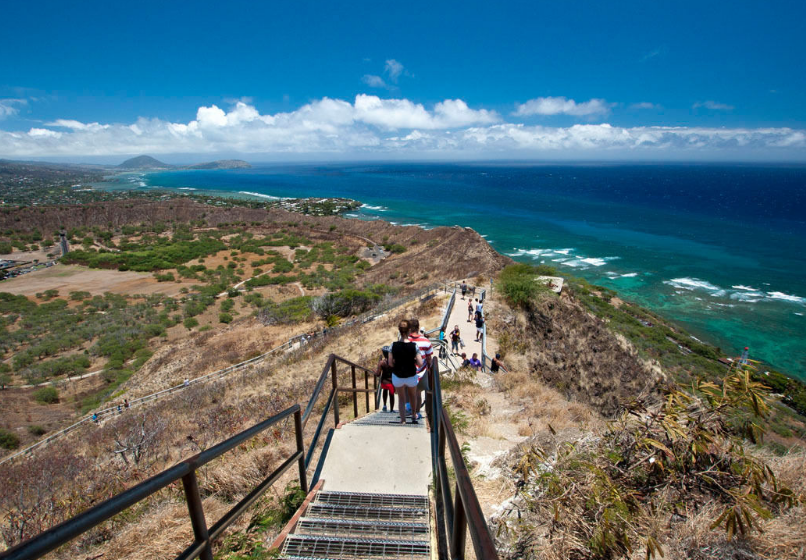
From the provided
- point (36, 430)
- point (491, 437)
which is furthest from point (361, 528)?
point (36, 430)

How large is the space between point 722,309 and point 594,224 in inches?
1700

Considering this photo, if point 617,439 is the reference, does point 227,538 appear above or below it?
below

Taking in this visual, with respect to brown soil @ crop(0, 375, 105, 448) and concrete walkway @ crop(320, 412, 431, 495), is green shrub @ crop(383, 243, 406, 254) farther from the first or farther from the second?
concrete walkway @ crop(320, 412, 431, 495)

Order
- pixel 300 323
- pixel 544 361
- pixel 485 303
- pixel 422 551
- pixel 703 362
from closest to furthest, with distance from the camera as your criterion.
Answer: pixel 422 551 < pixel 544 361 < pixel 485 303 < pixel 703 362 < pixel 300 323

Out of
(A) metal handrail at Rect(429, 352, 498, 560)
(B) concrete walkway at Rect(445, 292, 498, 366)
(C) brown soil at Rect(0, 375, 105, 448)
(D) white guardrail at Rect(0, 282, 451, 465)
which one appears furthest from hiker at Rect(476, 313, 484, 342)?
(C) brown soil at Rect(0, 375, 105, 448)

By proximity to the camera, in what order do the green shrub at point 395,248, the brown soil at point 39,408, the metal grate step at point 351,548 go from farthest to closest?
the green shrub at point 395,248, the brown soil at point 39,408, the metal grate step at point 351,548

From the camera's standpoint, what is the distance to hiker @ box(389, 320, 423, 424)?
520cm

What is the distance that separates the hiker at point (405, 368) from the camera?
520cm

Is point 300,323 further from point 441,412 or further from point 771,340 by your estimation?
point 771,340

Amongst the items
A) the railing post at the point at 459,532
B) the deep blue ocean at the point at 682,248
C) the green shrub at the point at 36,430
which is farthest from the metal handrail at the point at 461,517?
the deep blue ocean at the point at 682,248

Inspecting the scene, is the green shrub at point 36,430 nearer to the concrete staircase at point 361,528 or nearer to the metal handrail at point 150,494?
the concrete staircase at point 361,528

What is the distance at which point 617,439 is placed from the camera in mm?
3893

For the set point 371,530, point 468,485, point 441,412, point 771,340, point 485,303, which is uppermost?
point 468,485

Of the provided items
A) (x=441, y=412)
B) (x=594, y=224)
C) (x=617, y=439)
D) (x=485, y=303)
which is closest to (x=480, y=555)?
(x=441, y=412)
